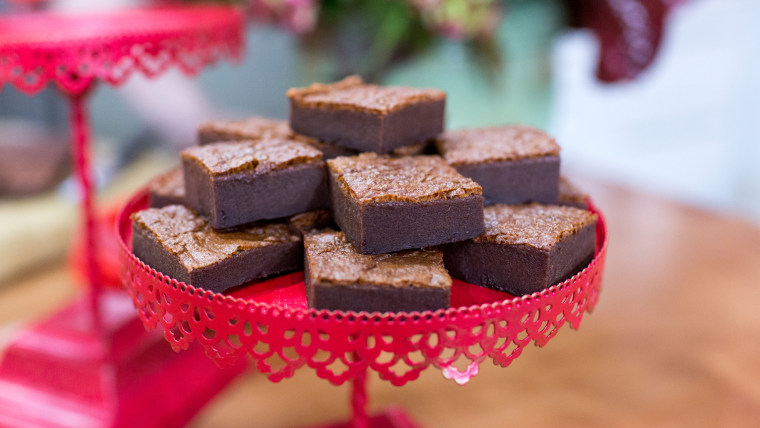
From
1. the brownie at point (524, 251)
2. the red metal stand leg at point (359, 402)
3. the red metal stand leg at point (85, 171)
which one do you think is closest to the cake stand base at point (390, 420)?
the red metal stand leg at point (359, 402)

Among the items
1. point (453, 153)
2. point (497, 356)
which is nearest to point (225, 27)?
point (453, 153)

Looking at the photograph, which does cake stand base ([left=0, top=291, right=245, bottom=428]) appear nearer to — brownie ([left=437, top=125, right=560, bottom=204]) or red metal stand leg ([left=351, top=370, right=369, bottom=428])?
red metal stand leg ([left=351, top=370, right=369, bottom=428])

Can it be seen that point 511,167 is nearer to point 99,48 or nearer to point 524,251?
point 524,251

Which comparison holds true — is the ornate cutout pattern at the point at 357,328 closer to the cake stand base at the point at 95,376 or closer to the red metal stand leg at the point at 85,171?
the red metal stand leg at the point at 85,171

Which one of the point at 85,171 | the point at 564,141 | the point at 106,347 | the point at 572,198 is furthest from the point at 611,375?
the point at 564,141

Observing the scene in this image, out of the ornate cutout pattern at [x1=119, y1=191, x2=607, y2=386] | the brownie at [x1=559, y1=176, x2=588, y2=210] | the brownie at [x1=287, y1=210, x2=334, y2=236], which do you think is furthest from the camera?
the brownie at [x1=559, y1=176, x2=588, y2=210]

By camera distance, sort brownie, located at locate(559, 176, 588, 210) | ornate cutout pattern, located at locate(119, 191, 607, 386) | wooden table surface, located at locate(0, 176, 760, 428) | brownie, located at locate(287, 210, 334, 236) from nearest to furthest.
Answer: ornate cutout pattern, located at locate(119, 191, 607, 386)
brownie, located at locate(287, 210, 334, 236)
brownie, located at locate(559, 176, 588, 210)
wooden table surface, located at locate(0, 176, 760, 428)

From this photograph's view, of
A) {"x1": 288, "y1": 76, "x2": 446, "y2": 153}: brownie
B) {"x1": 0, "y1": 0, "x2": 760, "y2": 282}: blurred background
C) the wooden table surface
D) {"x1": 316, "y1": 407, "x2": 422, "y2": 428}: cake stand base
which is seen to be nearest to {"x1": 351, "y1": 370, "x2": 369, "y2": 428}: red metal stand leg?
{"x1": 316, "y1": 407, "x2": 422, "y2": 428}: cake stand base
